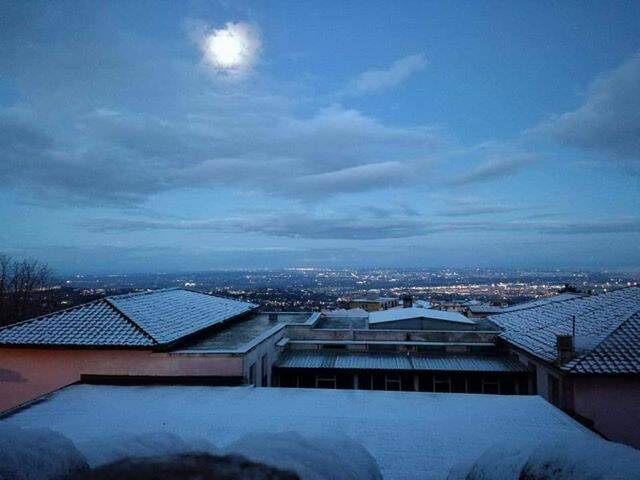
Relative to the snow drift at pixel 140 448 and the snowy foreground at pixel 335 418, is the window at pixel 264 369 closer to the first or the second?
the snowy foreground at pixel 335 418

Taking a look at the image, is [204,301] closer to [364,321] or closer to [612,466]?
[364,321]

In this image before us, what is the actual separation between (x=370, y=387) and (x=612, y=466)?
1359 centimetres

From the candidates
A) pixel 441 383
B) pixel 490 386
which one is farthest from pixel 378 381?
pixel 490 386

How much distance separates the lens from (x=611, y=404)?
11.4 m

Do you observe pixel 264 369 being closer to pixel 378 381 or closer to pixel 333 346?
pixel 333 346

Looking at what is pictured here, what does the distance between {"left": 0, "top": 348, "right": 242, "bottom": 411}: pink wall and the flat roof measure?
1.49ft

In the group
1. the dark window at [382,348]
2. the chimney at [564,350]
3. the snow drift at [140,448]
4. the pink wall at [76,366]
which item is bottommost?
the dark window at [382,348]

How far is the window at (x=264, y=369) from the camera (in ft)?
49.3

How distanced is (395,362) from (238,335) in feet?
22.7

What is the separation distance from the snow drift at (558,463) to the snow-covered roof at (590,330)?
1044cm

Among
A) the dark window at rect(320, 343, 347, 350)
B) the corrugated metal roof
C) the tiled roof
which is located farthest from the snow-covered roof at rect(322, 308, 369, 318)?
the corrugated metal roof

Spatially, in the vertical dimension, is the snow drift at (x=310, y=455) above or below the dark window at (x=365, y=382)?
above

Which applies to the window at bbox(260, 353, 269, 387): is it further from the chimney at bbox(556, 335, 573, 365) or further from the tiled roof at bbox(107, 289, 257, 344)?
the chimney at bbox(556, 335, 573, 365)

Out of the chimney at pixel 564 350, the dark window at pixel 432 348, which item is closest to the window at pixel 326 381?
the dark window at pixel 432 348
